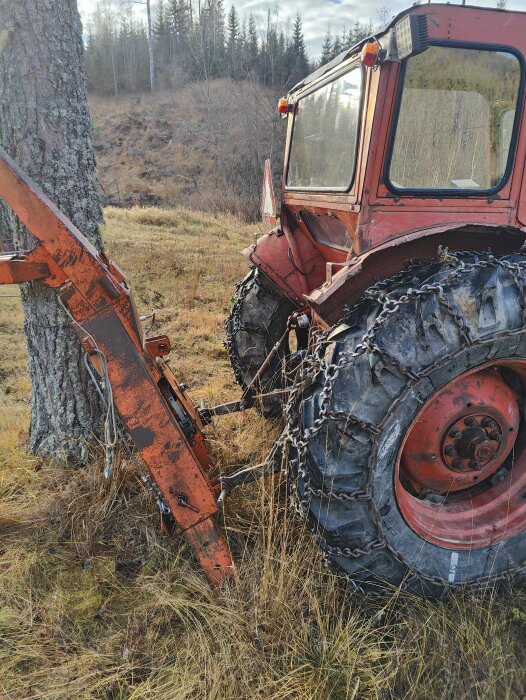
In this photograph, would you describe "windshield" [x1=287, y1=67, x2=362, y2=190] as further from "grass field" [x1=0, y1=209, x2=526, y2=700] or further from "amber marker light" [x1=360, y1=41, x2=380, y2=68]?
"grass field" [x1=0, y1=209, x2=526, y2=700]

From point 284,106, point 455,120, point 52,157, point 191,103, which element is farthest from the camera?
point 191,103

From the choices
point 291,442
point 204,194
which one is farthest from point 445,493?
point 204,194

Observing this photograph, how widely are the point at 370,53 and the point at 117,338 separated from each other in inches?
60.1

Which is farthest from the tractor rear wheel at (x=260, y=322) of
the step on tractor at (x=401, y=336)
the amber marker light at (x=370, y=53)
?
the amber marker light at (x=370, y=53)

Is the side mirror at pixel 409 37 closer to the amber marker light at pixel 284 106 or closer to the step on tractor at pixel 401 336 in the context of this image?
the step on tractor at pixel 401 336

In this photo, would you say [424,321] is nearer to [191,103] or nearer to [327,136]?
[327,136]

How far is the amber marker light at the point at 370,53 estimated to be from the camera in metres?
1.92

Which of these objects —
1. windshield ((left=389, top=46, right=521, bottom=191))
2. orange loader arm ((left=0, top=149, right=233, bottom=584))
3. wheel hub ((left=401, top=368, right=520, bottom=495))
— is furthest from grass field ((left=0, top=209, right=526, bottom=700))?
windshield ((left=389, top=46, right=521, bottom=191))

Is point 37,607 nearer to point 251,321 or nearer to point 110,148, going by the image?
point 251,321

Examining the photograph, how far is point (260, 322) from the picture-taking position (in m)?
3.31

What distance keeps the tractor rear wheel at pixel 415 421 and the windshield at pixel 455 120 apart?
1.60 ft

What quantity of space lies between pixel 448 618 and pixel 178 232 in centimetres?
1320

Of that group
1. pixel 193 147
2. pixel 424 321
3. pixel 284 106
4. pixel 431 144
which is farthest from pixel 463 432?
pixel 193 147

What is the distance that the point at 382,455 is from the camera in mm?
1898
